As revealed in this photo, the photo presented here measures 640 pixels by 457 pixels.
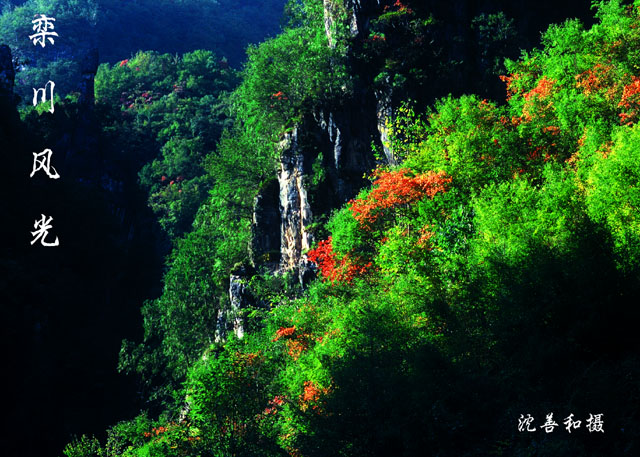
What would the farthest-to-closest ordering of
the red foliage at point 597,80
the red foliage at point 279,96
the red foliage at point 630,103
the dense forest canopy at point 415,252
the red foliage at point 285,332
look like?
the red foliage at point 279,96 → the red foliage at point 285,332 → the red foliage at point 597,80 → the red foliage at point 630,103 → the dense forest canopy at point 415,252

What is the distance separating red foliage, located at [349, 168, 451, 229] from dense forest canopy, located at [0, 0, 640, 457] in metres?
0.10

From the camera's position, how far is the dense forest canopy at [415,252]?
1214cm

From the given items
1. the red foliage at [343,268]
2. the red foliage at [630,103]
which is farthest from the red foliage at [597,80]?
the red foliage at [343,268]

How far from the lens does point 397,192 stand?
23750mm

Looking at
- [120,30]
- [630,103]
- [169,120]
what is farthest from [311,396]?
[120,30]

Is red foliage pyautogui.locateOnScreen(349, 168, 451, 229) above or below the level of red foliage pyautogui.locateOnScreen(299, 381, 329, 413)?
above

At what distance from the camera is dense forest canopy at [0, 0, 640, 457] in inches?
478

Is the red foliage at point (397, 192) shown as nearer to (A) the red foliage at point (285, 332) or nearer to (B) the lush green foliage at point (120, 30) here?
(A) the red foliage at point (285, 332)

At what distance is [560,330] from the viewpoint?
12711 millimetres

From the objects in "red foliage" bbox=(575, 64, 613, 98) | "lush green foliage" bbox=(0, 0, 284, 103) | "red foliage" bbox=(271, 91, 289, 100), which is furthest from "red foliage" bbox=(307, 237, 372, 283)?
"lush green foliage" bbox=(0, 0, 284, 103)

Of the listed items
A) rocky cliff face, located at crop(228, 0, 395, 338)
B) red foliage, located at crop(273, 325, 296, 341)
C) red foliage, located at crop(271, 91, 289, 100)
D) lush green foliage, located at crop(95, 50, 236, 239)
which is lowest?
red foliage, located at crop(273, 325, 296, 341)

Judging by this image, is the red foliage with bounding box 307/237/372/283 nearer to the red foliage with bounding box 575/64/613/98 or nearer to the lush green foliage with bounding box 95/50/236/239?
the red foliage with bounding box 575/64/613/98

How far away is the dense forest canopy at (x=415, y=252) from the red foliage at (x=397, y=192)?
0.34 ft

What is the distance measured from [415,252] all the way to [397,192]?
21.9 feet
